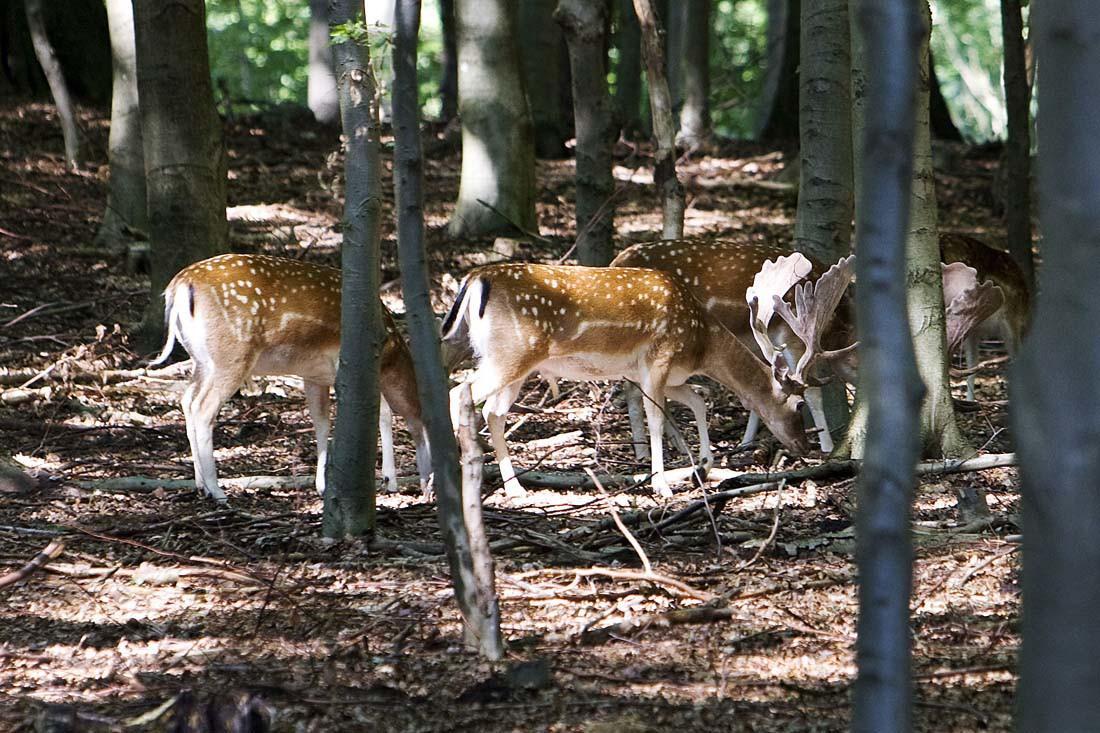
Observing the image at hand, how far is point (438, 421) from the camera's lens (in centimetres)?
418

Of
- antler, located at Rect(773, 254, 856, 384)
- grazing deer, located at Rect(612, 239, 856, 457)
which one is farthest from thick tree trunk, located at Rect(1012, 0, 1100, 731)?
grazing deer, located at Rect(612, 239, 856, 457)

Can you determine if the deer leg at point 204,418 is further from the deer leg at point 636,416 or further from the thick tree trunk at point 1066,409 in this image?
the thick tree trunk at point 1066,409

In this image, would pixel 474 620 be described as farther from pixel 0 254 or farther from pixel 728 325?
pixel 0 254

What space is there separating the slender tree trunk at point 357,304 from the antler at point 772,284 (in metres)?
2.60

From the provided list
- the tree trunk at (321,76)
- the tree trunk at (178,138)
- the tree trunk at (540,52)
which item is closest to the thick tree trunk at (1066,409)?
the tree trunk at (178,138)

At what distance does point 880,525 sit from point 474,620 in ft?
6.86

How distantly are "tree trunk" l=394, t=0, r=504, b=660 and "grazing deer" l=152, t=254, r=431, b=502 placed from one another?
3084 mm

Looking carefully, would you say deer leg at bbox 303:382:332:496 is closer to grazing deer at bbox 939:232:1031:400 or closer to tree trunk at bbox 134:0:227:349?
tree trunk at bbox 134:0:227:349

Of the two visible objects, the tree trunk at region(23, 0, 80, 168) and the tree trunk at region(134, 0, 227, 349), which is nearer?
the tree trunk at region(134, 0, 227, 349)

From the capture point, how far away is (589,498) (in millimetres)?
6820

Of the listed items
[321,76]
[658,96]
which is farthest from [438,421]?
[321,76]

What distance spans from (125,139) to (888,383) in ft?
35.2

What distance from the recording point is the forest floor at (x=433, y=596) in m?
4.00

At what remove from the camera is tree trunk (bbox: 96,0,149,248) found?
1192 centimetres
